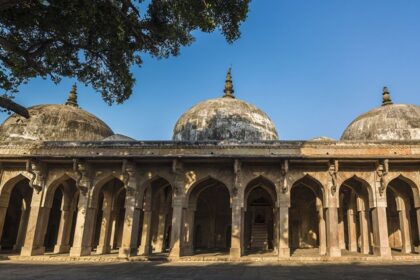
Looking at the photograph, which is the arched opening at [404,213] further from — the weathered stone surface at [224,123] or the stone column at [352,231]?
the weathered stone surface at [224,123]

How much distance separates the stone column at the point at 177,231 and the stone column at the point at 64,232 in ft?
20.0

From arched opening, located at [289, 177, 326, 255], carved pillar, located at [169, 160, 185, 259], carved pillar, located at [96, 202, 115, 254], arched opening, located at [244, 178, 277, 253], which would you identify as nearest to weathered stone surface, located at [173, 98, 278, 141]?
arched opening, located at [244, 178, 277, 253]

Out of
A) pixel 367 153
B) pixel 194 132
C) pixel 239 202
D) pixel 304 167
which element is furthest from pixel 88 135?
pixel 367 153

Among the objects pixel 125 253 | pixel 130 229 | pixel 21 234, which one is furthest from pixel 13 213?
pixel 125 253

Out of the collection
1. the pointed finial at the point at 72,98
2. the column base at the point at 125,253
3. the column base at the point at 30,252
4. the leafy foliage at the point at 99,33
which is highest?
the pointed finial at the point at 72,98

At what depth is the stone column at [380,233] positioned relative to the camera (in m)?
15.0

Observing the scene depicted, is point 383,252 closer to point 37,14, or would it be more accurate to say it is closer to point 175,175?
point 175,175

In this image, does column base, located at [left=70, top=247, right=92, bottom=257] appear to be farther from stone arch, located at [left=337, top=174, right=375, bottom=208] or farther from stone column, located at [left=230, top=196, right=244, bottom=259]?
stone arch, located at [left=337, top=174, right=375, bottom=208]

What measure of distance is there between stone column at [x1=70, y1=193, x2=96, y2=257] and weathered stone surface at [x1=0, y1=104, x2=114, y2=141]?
8.78m

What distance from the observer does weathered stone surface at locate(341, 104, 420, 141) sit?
22.1m

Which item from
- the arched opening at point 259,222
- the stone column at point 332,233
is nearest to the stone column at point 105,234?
the arched opening at point 259,222

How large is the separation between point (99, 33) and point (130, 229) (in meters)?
9.12

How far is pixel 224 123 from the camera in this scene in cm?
2327

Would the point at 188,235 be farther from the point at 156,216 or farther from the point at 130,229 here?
the point at 156,216
